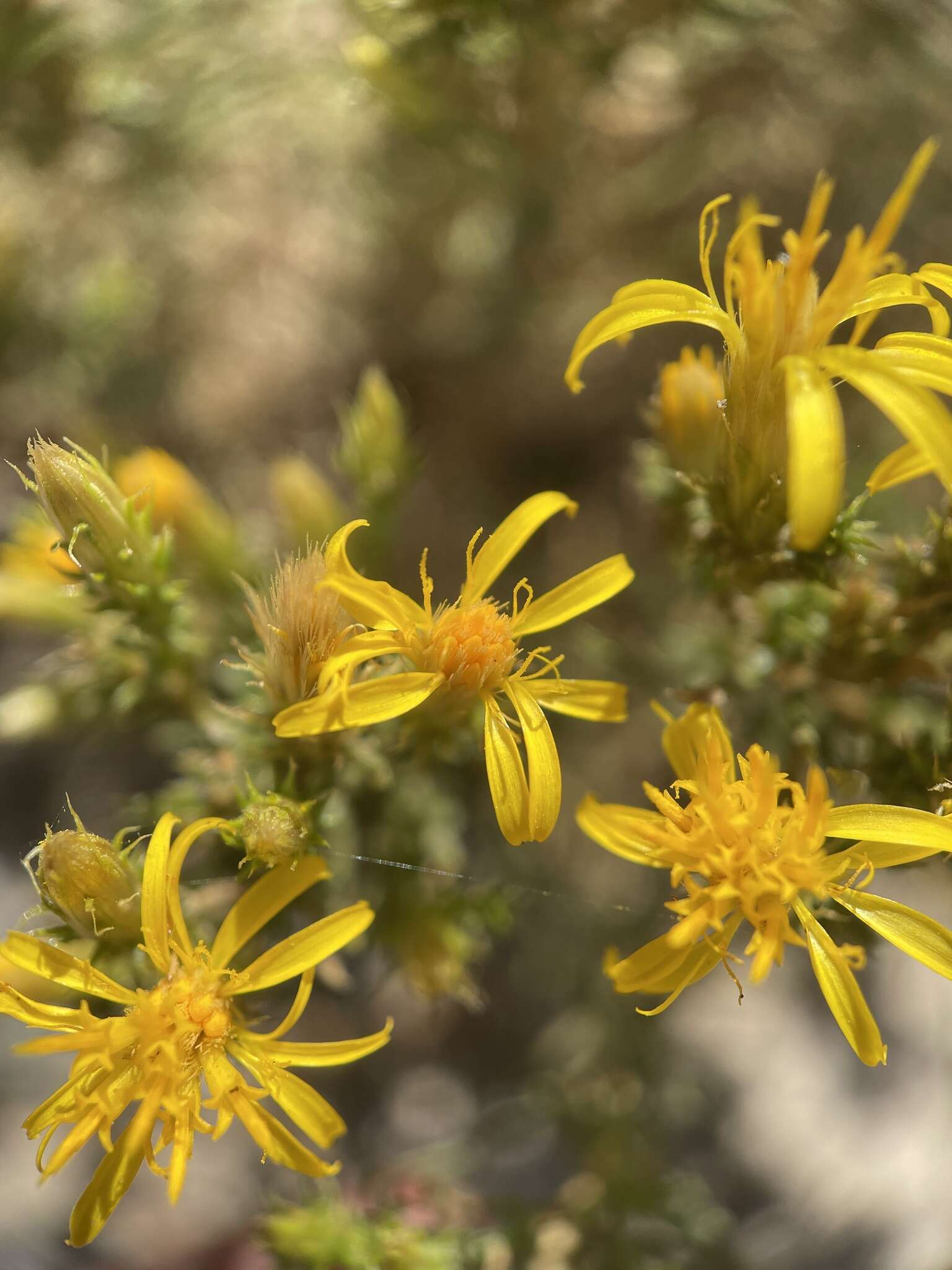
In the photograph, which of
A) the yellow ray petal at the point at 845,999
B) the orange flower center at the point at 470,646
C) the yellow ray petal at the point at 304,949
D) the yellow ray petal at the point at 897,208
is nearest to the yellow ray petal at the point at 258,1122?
the yellow ray petal at the point at 304,949

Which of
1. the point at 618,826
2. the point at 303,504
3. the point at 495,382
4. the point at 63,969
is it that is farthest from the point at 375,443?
the point at 63,969

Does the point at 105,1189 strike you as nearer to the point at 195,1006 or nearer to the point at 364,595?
the point at 195,1006

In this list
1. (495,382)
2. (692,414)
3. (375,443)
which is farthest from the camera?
(495,382)

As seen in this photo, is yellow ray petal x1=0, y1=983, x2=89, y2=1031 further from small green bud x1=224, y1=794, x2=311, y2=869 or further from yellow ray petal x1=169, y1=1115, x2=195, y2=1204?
small green bud x1=224, y1=794, x2=311, y2=869

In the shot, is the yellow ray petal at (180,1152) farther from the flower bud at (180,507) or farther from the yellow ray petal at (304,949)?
the flower bud at (180,507)

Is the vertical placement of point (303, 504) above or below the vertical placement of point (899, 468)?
below

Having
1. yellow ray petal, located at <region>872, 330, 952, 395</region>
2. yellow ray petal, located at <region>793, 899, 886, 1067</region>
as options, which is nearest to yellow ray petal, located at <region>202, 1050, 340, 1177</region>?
yellow ray petal, located at <region>793, 899, 886, 1067</region>
